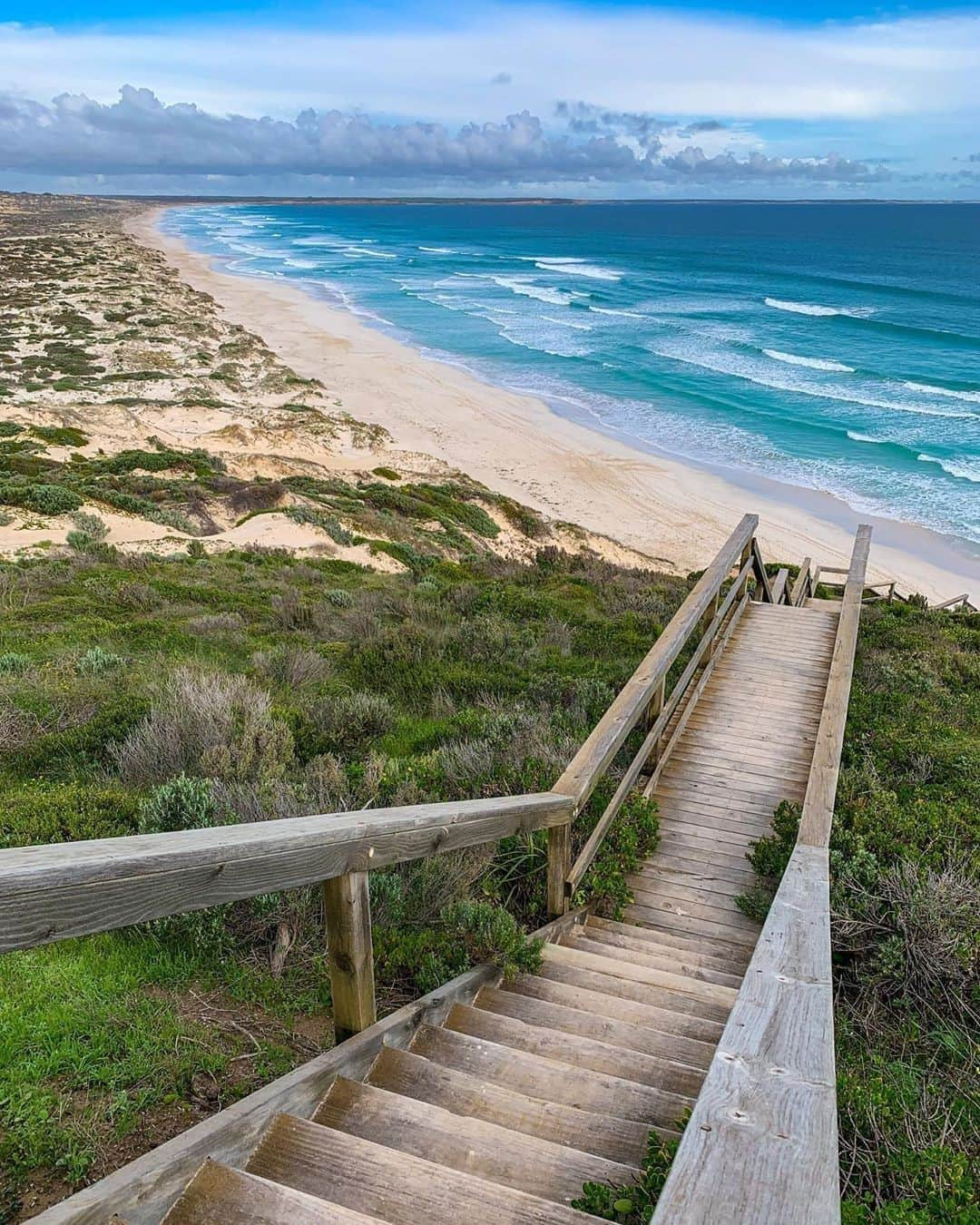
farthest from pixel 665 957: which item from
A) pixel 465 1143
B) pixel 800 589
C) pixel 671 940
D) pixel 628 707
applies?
pixel 800 589

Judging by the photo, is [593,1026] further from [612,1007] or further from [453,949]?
A: [453,949]

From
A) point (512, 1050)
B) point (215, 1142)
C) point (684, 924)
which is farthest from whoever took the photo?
point (684, 924)

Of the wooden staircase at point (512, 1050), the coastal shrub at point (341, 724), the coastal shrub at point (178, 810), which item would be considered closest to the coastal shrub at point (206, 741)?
the coastal shrub at point (341, 724)

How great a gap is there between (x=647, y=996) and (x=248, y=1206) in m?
1.89

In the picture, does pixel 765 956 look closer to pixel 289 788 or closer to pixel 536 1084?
pixel 536 1084

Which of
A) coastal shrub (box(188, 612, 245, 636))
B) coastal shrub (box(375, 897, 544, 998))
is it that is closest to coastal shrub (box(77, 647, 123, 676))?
coastal shrub (box(188, 612, 245, 636))

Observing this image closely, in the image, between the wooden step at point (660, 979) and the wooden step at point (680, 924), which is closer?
the wooden step at point (660, 979)

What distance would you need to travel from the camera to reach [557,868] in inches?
151

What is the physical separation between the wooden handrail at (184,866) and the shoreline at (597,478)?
1718 cm

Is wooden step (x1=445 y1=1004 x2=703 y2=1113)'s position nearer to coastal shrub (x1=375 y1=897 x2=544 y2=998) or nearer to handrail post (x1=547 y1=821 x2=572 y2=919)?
coastal shrub (x1=375 y1=897 x2=544 y2=998)

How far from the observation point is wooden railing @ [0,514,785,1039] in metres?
1.47

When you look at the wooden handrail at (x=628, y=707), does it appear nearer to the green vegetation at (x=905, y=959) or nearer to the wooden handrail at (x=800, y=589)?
the green vegetation at (x=905, y=959)

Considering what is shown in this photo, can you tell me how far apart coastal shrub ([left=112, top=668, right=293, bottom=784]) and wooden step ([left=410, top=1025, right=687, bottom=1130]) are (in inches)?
89.0

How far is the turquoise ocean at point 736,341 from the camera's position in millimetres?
26500
